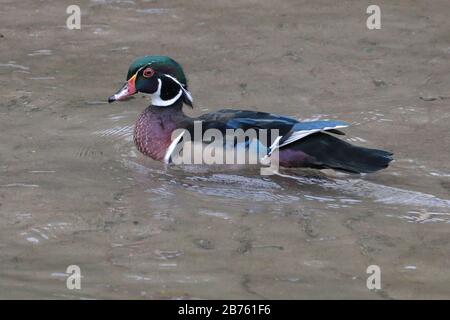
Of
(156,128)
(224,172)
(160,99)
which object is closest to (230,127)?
(224,172)

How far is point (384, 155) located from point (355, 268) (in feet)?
4.86

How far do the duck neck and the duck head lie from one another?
0.06 meters

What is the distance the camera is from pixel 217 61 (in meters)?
8.80

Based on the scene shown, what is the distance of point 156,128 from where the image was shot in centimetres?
704

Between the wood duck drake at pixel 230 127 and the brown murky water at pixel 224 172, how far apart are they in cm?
15

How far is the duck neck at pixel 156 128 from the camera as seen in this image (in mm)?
6979

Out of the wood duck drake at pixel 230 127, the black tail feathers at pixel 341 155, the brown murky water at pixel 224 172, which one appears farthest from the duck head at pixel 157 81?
the black tail feathers at pixel 341 155

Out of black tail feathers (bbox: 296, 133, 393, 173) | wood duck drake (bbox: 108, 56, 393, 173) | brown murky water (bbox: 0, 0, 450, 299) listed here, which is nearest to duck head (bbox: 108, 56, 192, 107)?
wood duck drake (bbox: 108, 56, 393, 173)

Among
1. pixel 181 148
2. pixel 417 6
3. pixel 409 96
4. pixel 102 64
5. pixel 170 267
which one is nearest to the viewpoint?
pixel 170 267

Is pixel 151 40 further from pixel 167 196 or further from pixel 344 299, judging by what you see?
pixel 344 299

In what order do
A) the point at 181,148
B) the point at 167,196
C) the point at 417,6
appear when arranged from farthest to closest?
1. the point at 417,6
2. the point at 181,148
3. the point at 167,196

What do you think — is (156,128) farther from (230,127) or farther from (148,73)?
(230,127)

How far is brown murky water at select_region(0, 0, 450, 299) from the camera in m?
5.04

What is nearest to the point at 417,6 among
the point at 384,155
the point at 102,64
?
the point at 102,64
